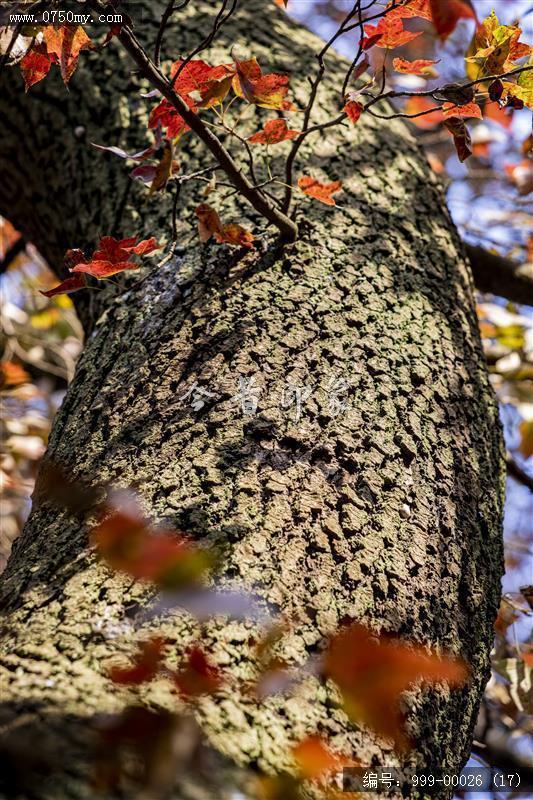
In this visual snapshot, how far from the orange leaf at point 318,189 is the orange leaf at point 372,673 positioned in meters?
0.77

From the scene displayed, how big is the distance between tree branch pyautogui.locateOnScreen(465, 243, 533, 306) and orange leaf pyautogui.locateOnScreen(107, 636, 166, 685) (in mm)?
1733

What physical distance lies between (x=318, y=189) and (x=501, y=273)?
109 cm

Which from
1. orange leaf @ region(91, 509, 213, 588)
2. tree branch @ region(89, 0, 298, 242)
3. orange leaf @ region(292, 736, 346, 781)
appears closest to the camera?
orange leaf @ region(292, 736, 346, 781)

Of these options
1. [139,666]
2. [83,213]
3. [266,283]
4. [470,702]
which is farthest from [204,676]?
[83,213]

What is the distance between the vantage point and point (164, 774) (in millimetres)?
624

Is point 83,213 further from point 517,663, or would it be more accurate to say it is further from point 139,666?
point 517,663

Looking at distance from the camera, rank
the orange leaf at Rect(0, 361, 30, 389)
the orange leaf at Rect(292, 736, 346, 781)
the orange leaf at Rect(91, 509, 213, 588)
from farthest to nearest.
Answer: the orange leaf at Rect(0, 361, 30, 389) → the orange leaf at Rect(91, 509, 213, 588) → the orange leaf at Rect(292, 736, 346, 781)

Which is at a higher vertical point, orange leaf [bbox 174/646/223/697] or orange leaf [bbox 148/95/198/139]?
orange leaf [bbox 148/95/198/139]

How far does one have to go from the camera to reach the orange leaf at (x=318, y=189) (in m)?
1.26

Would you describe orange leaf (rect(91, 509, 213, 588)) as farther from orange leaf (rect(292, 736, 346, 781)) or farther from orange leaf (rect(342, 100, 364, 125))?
orange leaf (rect(342, 100, 364, 125))

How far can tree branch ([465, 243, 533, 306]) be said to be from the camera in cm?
215

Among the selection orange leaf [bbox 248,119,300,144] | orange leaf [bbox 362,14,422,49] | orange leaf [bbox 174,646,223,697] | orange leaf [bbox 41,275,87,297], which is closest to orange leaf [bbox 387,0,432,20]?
orange leaf [bbox 362,14,422,49]

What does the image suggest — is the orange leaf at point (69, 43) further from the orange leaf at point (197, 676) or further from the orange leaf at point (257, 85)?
the orange leaf at point (197, 676)

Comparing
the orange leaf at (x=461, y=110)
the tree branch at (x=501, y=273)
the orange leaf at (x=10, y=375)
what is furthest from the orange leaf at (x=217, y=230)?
the orange leaf at (x=10, y=375)
